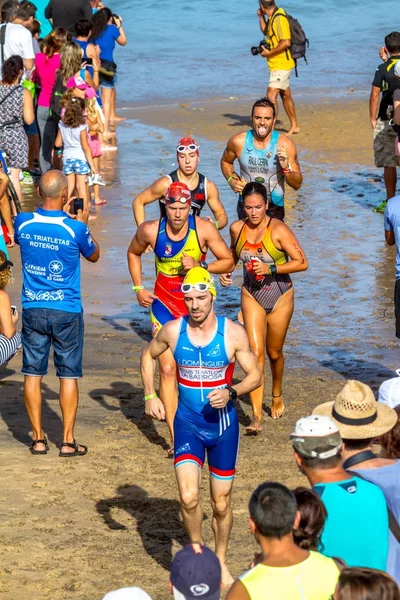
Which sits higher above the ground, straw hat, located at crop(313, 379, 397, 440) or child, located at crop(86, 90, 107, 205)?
child, located at crop(86, 90, 107, 205)

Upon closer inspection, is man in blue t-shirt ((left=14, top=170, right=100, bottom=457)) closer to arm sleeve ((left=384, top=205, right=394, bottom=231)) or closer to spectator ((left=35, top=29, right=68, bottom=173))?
arm sleeve ((left=384, top=205, right=394, bottom=231))

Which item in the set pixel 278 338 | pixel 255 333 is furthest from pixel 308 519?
pixel 278 338

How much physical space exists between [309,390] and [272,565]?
542 centimetres

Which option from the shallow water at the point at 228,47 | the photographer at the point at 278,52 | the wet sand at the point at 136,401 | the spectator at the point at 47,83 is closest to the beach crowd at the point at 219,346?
the spectator at the point at 47,83

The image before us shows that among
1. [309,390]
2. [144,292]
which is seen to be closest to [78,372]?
[144,292]

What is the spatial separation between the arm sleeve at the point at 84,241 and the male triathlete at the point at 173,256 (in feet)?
2.17

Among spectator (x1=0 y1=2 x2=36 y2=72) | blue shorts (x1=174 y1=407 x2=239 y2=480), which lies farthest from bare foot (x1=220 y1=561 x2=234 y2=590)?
spectator (x1=0 y1=2 x2=36 y2=72)

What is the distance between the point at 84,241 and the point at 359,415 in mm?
3119

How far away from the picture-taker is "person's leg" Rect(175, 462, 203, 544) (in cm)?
615

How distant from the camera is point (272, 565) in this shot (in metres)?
4.06

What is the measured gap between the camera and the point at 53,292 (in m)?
7.66

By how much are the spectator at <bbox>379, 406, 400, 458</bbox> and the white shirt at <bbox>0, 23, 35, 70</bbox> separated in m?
11.4

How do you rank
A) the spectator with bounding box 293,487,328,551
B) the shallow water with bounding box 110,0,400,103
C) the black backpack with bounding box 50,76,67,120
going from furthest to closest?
the shallow water with bounding box 110,0,400,103, the black backpack with bounding box 50,76,67,120, the spectator with bounding box 293,487,328,551

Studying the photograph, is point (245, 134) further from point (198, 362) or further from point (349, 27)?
point (349, 27)
